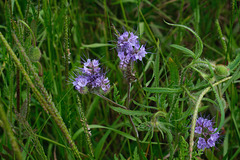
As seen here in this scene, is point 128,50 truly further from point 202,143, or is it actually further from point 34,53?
point 202,143

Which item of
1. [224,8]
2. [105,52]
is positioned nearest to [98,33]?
[105,52]

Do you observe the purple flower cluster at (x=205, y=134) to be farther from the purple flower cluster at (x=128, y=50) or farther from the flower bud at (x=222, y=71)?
the purple flower cluster at (x=128, y=50)

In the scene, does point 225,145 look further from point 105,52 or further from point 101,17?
point 101,17

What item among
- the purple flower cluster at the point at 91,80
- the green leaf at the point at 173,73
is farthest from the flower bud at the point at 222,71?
the purple flower cluster at the point at 91,80

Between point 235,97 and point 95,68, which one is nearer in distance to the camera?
point 95,68

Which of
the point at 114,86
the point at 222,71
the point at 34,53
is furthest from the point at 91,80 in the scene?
the point at 222,71

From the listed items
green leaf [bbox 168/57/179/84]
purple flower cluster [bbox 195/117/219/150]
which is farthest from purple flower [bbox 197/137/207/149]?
green leaf [bbox 168/57/179/84]
